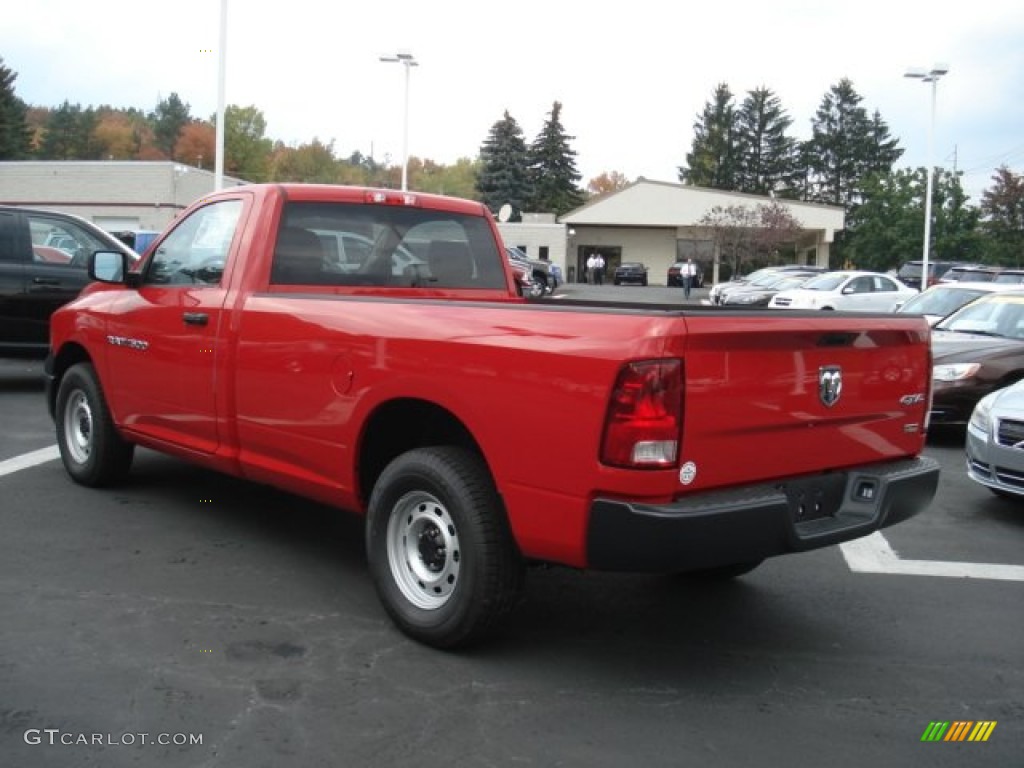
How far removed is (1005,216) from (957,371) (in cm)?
5364

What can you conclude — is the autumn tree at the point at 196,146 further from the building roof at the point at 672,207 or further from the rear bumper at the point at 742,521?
the rear bumper at the point at 742,521

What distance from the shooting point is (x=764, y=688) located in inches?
154

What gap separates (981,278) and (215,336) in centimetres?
2715

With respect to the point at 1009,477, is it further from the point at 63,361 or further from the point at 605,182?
the point at 605,182

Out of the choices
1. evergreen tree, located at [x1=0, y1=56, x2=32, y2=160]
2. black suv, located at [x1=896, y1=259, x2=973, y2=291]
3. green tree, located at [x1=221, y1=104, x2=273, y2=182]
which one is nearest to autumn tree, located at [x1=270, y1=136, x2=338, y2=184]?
green tree, located at [x1=221, y1=104, x2=273, y2=182]

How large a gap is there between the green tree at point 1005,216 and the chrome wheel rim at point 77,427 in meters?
56.1

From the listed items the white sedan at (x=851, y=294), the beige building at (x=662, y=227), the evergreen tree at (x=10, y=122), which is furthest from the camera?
the evergreen tree at (x=10, y=122)

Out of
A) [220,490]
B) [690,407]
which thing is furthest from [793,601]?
[220,490]

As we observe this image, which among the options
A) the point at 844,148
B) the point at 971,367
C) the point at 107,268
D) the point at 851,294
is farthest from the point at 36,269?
the point at 844,148

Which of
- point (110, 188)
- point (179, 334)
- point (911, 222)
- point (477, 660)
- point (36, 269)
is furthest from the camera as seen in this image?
point (911, 222)

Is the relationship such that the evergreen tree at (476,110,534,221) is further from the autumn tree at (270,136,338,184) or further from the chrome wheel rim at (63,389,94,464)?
the chrome wheel rim at (63,389,94,464)

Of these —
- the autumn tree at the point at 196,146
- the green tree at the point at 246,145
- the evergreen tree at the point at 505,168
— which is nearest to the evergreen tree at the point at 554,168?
the evergreen tree at the point at 505,168

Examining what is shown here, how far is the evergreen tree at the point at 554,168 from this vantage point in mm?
82812

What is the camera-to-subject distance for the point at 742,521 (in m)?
3.53
